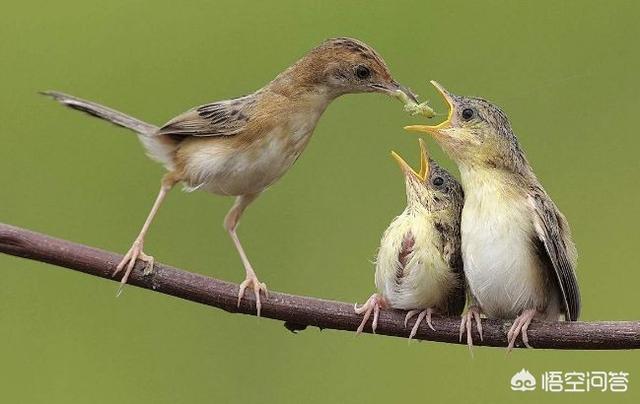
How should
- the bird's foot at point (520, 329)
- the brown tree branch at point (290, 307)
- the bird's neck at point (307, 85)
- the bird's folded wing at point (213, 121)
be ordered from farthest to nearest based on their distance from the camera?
the bird's folded wing at point (213, 121)
the bird's neck at point (307, 85)
the bird's foot at point (520, 329)
the brown tree branch at point (290, 307)

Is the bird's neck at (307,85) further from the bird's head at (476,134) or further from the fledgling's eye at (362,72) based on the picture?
the bird's head at (476,134)

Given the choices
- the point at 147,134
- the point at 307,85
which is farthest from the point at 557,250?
the point at 147,134

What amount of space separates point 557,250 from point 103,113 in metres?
1.25

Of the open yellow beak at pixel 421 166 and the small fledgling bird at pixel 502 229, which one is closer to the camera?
the small fledgling bird at pixel 502 229

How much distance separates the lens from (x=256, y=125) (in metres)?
3.56

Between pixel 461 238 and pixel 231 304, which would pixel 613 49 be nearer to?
pixel 461 238

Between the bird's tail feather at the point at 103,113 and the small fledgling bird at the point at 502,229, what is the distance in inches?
35.5

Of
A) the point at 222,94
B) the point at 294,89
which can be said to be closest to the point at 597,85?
the point at 222,94

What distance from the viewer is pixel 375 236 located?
16.3 ft

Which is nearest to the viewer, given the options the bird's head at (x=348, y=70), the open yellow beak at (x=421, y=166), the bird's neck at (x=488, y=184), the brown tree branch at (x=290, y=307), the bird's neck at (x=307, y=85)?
the brown tree branch at (x=290, y=307)

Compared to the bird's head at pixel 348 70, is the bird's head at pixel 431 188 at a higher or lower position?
lower

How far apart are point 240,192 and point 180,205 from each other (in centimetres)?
161

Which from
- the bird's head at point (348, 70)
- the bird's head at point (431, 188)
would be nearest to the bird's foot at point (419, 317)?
the bird's head at point (431, 188)

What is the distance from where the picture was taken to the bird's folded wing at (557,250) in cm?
308
